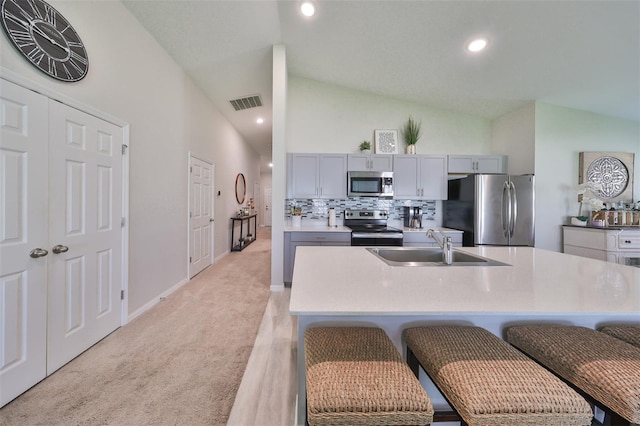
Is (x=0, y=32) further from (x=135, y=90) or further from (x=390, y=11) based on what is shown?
(x=390, y=11)

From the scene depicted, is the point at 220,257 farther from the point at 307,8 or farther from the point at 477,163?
the point at 477,163

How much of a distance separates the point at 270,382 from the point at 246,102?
15.0 ft

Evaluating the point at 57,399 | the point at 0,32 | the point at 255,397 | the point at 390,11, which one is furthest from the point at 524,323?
the point at 0,32

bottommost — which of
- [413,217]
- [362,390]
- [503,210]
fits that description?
[362,390]

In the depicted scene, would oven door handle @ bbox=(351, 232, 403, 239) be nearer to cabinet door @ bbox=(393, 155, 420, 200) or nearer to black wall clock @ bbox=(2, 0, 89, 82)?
cabinet door @ bbox=(393, 155, 420, 200)

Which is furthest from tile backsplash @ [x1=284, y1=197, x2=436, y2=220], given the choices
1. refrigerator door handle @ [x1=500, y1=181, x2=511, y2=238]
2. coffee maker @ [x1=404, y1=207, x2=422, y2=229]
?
refrigerator door handle @ [x1=500, y1=181, x2=511, y2=238]

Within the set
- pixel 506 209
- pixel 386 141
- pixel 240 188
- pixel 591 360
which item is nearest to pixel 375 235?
pixel 386 141

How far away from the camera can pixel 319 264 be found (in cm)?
148

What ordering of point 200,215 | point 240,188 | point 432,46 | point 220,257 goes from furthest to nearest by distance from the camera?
point 240,188 → point 220,257 → point 200,215 → point 432,46

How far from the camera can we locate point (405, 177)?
12.5 ft

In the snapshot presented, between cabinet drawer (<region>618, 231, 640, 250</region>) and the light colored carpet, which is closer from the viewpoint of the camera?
the light colored carpet

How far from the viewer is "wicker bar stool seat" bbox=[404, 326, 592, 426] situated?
2.50 feet

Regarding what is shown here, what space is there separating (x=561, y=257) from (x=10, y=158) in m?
3.54

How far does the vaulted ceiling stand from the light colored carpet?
3093mm
